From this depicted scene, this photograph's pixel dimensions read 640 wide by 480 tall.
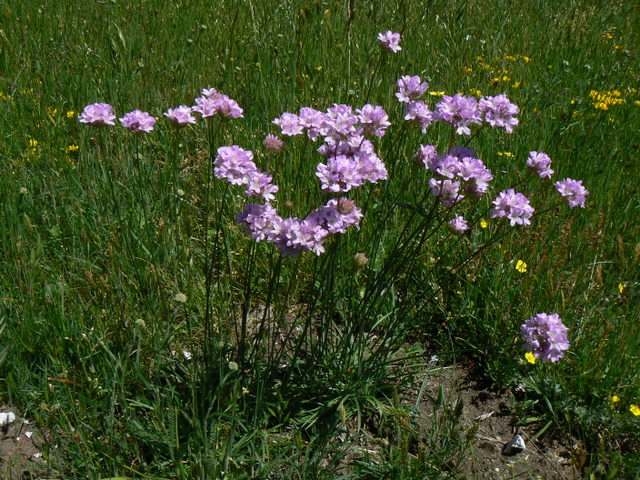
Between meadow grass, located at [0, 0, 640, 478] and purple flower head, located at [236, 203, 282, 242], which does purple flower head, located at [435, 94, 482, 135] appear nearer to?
meadow grass, located at [0, 0, 640, 478]

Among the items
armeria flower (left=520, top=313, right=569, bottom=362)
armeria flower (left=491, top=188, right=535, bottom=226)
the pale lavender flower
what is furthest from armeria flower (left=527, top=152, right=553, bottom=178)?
armeria flower (left=520, top=313, right=569, bottom=362)

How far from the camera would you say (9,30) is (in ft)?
11.8

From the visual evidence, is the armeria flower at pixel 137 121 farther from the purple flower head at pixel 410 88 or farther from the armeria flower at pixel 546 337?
the armeria flower at pixel 546 337

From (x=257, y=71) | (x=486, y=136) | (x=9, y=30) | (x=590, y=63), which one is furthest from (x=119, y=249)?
(x=590, y=63)

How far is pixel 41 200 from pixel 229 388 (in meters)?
1.18

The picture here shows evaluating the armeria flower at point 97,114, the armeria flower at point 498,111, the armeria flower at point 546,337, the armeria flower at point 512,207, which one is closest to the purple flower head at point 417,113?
the armeria flower at point 498,111

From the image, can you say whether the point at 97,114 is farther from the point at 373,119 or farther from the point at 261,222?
the point at 373,119

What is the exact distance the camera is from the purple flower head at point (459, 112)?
64.6 inches

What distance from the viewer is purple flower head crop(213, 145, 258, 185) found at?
142cm

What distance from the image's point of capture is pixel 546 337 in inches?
65.4

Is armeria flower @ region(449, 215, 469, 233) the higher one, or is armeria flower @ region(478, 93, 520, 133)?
armeria flower @ region(478, 93, 520, 133)

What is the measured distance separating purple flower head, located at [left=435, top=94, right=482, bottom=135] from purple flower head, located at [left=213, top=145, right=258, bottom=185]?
58cm

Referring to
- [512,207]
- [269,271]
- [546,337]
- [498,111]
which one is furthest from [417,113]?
[269,271]

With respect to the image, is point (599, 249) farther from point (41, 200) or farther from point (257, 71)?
point (41, 200)
